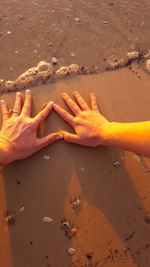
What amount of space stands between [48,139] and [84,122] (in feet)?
1.28

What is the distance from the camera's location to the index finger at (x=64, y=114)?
2.43 m

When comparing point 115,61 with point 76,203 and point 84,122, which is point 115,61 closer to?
point 84,122

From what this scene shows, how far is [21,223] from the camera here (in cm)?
210

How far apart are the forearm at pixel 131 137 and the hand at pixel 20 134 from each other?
1.63ft

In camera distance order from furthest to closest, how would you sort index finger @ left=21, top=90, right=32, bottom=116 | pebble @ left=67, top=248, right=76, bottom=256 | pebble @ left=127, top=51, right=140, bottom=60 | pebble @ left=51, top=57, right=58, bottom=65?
pebble @ left=127, top=51, right=140, bottom=60, pebble @ left=51, top=57, right=58, bottom=65, index finger @ left=21, top=90, right=32, bottom=116, pebble @ left=67, top=248, right=76, bottom=256

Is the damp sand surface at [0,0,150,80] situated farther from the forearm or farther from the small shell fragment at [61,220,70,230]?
the small shell fragment at [61,220,70,230]

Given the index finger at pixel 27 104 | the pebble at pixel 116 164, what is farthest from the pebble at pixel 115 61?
the pebble at pixel 116 164

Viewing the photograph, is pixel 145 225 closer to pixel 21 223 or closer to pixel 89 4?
pixel 21 223

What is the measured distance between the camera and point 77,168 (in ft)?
7.61

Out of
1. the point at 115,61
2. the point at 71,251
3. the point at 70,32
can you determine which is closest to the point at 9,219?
the point at 71,251

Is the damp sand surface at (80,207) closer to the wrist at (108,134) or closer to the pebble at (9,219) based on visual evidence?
the pebble at (9,219)

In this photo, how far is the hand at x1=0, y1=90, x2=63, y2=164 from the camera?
2.21 metres

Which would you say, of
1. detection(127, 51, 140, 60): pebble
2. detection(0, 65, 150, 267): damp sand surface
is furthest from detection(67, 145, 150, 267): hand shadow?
detection(127, 51, 140, 60): pebble

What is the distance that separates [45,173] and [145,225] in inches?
40.0
